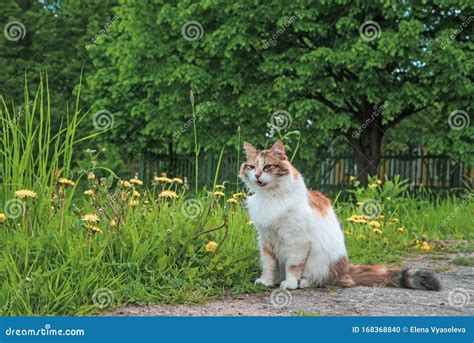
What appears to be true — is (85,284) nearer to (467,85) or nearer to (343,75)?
(467,85)

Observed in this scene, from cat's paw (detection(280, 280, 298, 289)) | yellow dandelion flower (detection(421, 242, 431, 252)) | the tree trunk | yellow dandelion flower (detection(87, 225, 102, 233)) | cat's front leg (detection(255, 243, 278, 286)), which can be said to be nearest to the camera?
yellow dandelion flower (detection(87, 225, 102, 233))

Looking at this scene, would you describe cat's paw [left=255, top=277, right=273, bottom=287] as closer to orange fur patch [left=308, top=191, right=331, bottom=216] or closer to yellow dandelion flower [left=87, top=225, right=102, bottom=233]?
orange fur patch [left=308, top=191, right=331, bottom=216]

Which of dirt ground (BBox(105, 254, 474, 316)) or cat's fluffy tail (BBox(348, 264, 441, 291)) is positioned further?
cat's fluffy tail (BBox(348, 264, 441, 291))

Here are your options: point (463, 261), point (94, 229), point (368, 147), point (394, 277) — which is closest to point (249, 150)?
point (94, 229)

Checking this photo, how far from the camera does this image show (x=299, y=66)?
501 inches

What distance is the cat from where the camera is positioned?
4324 millimetres

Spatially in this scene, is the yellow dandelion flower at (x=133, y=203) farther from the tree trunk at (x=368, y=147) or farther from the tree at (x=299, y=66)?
the tree trunk at (x=368, y=147)

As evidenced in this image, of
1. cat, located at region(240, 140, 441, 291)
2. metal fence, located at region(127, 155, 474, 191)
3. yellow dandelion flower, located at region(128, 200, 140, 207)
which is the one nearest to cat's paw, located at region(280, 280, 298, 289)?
cat, located at region(240, 140, 441, 291)

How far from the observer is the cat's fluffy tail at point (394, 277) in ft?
15.2

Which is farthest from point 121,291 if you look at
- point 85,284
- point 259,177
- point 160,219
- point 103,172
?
point 103,172

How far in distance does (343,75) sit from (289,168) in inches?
401

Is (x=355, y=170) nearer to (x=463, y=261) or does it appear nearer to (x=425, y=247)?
(x=425, y=247)

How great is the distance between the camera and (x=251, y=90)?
44.7ft

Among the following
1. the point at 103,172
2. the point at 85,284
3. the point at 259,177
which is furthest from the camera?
the point at 103,172
